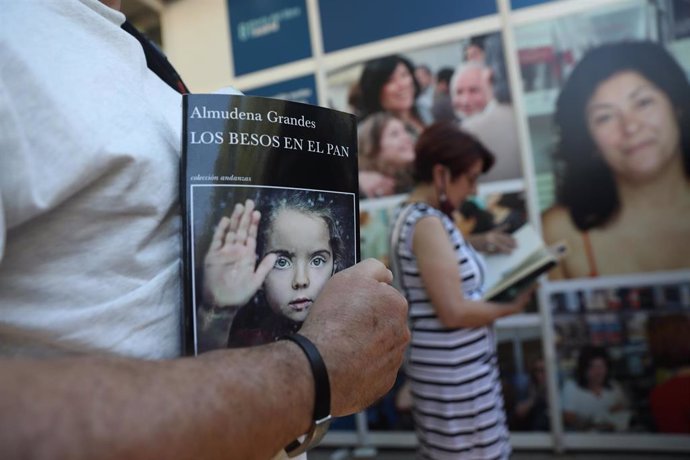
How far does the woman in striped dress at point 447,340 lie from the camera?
168 cm

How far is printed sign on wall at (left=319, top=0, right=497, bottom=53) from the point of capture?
10.4 feet

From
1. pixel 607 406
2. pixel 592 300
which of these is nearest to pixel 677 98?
pixel 592 300

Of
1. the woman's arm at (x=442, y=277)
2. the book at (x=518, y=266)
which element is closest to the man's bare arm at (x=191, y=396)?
the woman's arm at (x=442, y=277)

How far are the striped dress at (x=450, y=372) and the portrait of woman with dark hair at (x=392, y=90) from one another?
1673 millimetres

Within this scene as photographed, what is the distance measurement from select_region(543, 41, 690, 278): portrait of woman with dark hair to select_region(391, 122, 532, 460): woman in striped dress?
4.63 ft

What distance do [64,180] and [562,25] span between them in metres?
3.21

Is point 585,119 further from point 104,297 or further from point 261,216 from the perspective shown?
point 104,297

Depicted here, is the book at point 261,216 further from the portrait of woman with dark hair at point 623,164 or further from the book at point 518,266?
the portrait of woman with dark hair at point 623,164

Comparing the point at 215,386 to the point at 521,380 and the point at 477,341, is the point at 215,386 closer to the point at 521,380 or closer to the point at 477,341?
the point at 477,341

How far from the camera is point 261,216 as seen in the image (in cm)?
59

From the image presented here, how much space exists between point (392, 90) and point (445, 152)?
5.05ft

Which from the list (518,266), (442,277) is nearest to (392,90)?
(518,266)

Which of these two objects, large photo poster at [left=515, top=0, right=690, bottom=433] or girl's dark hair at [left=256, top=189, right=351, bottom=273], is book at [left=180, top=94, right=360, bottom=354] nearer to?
girl's dark hair at [left=256, top=189, right=351, bottom=273]

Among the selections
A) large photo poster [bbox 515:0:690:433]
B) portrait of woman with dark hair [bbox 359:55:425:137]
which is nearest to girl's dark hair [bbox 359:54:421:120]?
portrait of woman with dark hair [bbox 359:55:425:137]
